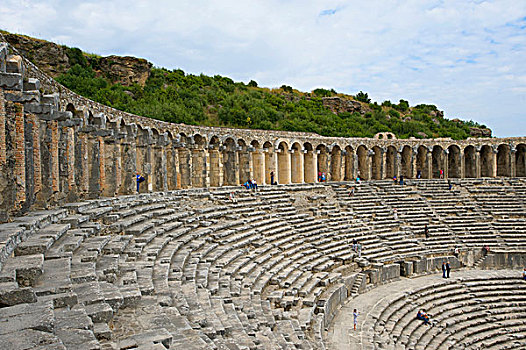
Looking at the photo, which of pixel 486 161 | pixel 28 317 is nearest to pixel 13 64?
pixel 28 317

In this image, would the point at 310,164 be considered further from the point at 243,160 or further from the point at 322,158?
the point at 243,160

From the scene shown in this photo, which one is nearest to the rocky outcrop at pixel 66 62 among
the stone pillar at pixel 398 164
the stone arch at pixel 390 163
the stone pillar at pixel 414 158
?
the stone arch at pixel 390 163

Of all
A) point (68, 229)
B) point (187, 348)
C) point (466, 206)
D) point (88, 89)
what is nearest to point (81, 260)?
point (68, 229)

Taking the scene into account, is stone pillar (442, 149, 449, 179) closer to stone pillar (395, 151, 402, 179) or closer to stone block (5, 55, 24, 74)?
stone pillar (395, 151, 402, 179)

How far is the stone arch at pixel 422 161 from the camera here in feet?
97.6

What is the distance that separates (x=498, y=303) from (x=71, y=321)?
54.8 ft

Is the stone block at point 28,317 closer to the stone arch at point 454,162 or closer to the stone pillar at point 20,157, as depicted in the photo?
the stone pillar at point 20,157

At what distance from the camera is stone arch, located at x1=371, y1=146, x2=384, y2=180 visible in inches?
1136

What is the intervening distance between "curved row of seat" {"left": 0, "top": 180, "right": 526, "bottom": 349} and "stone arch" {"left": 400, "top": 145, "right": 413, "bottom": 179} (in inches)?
201

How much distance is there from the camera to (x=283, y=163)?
2634cm

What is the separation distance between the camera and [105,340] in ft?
14.5

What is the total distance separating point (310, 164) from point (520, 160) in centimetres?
1578

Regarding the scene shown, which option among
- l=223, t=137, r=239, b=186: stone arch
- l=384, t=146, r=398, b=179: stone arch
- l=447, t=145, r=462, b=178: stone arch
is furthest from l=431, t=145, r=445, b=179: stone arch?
l=223, t=137, r=239, b=186: stone arch

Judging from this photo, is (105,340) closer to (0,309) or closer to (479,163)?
(0,309)
